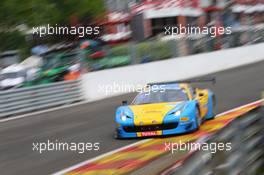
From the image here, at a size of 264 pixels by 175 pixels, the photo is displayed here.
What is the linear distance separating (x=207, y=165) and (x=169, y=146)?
484cm

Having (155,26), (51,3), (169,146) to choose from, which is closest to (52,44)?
(51,3)

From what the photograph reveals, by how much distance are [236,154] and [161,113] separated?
15.1 ft

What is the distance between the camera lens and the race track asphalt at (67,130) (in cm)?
976

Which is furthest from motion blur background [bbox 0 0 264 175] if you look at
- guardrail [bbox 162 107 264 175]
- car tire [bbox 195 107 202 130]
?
car tire [bbox 195 107 202 130]

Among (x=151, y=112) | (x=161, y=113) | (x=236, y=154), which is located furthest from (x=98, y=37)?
(x=236, y=154)

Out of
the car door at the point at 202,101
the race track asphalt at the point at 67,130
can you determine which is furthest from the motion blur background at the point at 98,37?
the car door at the point at 202,101

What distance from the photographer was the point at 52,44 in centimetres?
3222

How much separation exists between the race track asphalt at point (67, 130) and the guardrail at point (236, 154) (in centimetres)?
329

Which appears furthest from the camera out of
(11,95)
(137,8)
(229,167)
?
(137,8)

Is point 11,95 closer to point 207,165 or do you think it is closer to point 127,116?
point 127,116

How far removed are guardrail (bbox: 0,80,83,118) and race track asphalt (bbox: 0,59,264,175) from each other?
2.33 ft

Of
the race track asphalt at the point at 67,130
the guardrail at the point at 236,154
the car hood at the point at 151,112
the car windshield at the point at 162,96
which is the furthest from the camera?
the car windshield at the point at 162,96

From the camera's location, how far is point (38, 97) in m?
18.4

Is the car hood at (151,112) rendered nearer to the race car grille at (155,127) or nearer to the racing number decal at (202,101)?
the race car grille at (155,127)
